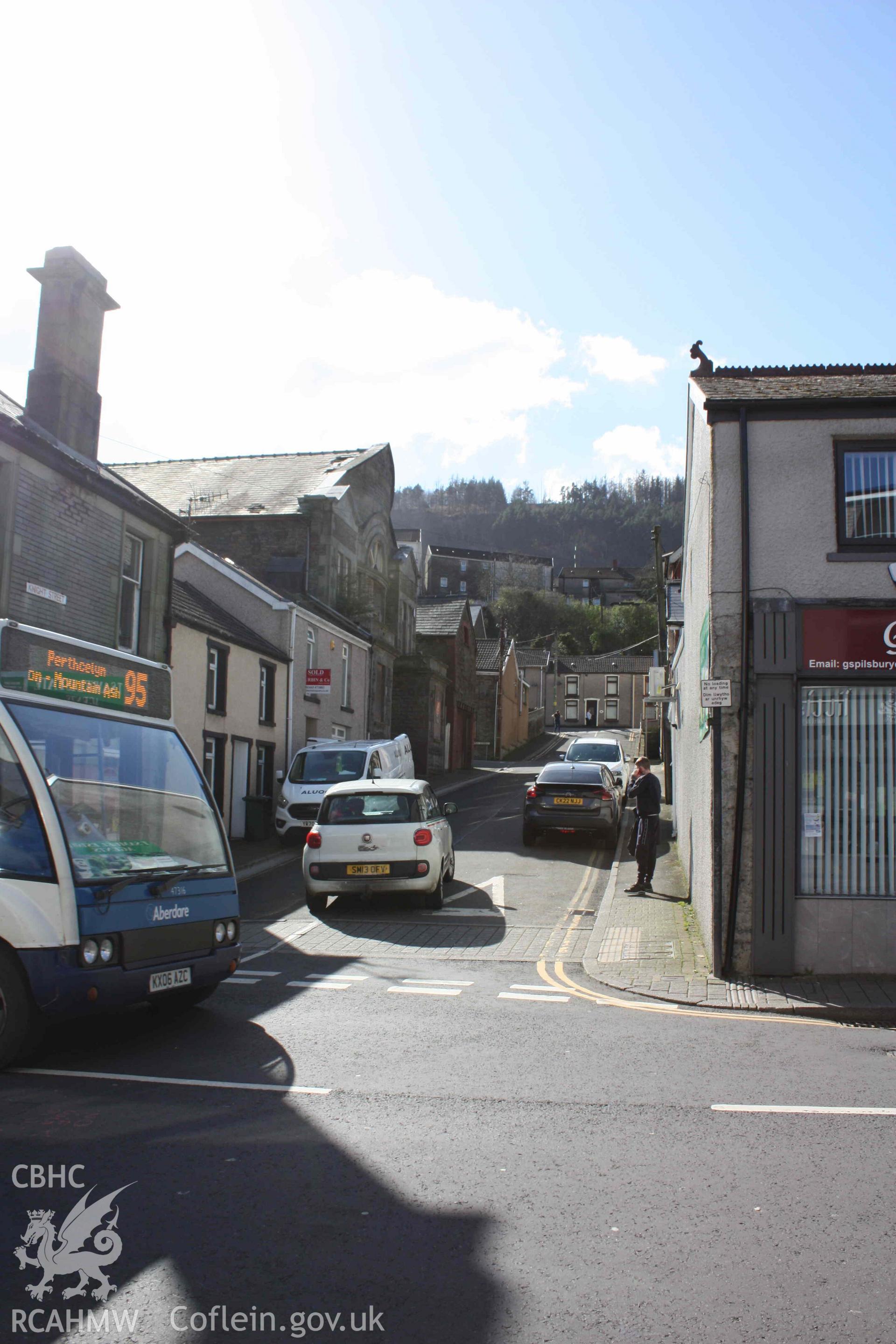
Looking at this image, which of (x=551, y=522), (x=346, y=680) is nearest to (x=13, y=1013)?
(x=346, y=680)

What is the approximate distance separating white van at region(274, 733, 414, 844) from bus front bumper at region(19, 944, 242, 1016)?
13.2m

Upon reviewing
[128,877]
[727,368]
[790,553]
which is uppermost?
[727,368]

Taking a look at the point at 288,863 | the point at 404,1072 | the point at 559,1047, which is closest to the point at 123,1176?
the point at 404,1072

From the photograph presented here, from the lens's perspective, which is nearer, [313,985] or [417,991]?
[417,991]

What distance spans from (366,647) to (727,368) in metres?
23.6

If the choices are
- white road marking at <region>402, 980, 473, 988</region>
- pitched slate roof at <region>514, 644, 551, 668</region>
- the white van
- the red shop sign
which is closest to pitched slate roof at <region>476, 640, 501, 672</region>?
pitched slate roof at <region>514, 644, 551, 668</region>

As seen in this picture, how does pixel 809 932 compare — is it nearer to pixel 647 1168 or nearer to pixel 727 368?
pixel 647 1168

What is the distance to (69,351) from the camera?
1803cm

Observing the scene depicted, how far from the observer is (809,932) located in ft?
31.9

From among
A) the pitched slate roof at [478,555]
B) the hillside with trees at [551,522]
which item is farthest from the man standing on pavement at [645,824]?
the hillside with trees at [551,522]

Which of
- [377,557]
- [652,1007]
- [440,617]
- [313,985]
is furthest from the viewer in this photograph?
[440,617]

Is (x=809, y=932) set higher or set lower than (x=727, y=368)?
lower

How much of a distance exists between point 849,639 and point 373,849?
20.8 ft

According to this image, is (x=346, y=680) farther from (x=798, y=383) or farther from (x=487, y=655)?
(x=487, y=655)
